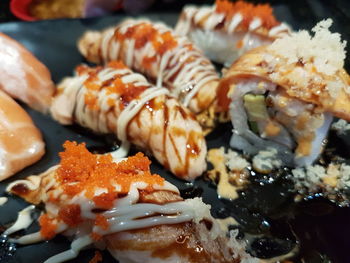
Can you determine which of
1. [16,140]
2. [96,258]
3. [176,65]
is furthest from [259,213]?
[16,140]

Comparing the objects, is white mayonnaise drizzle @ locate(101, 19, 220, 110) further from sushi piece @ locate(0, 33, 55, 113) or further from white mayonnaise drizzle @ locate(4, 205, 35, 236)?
white mayonnaise drizzle @ locate(4, 205, 35, 236)

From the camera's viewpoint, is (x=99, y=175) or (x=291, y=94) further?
(x=291, y=94)

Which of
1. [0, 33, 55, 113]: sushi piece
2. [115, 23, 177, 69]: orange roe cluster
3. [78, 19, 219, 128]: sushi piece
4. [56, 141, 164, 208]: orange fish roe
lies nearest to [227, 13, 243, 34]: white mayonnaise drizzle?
[78, 19, 219, 128]: sushi piece

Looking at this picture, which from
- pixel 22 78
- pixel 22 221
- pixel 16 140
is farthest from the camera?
pixel 22 78

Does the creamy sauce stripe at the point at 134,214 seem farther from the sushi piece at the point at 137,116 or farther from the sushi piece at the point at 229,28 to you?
the sushi piece at the point at 229,28

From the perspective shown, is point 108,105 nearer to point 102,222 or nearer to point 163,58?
point 163,58

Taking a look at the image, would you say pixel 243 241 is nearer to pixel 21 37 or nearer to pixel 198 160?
pixel 198 160

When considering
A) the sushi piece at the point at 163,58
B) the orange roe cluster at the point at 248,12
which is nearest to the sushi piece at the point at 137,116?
the sushi piece at the point at 163,58
